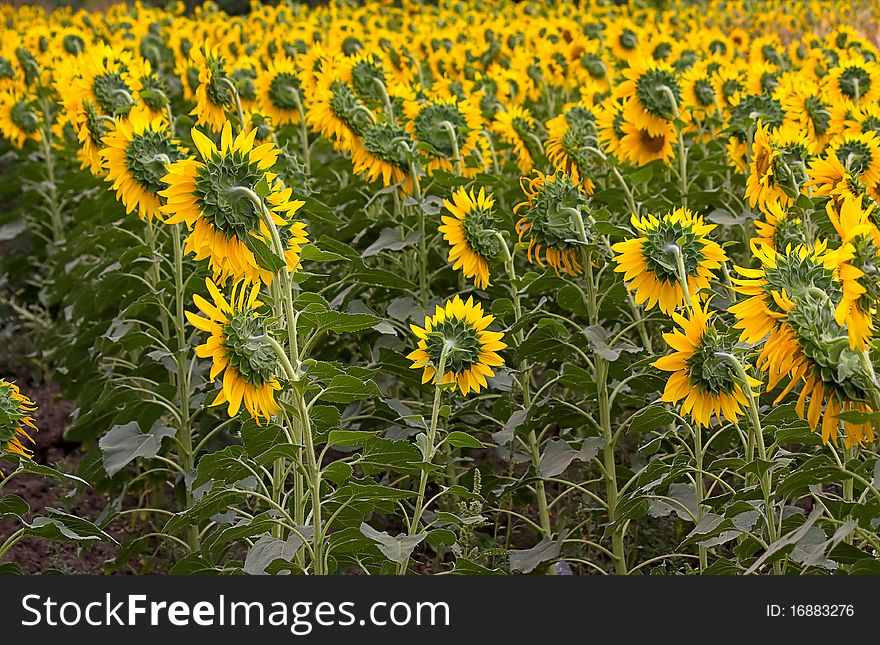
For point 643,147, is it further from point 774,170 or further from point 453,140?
point 774,170

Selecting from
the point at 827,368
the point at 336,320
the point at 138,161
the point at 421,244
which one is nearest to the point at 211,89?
the point at 138,161

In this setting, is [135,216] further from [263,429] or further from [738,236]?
[738,236]

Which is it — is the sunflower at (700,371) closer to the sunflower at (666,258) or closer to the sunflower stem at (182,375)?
the sunflower at (666,258)

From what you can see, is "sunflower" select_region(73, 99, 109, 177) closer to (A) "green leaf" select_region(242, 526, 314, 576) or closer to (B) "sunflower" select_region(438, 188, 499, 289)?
(B) "sunflower" select_region(438, 188, 499, 289)

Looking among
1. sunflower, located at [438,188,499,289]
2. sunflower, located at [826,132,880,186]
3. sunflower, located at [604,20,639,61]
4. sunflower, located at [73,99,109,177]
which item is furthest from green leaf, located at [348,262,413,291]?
sunflower, located at [604,20,639,61]

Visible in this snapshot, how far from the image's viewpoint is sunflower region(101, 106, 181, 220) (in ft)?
10.2

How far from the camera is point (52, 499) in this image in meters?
4.44

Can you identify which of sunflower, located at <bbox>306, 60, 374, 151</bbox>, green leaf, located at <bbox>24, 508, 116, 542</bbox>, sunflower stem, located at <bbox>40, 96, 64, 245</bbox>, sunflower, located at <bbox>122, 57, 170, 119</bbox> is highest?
sunflower stem, located at <bbox>40, 96, 64, 245</bbox>

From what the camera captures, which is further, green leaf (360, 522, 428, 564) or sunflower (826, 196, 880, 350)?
green leaf (360, 522, 428, 564)

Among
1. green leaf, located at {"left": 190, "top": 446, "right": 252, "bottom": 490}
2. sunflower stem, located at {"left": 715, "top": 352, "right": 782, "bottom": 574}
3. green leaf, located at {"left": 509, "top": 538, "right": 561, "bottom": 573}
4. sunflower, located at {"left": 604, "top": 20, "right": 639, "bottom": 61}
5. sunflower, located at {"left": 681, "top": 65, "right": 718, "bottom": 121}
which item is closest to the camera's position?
sunflower stem, located at {"left": 715, "top": 352, "right": 782, "bottom": 574}

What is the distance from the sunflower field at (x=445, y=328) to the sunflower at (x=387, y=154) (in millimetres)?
12

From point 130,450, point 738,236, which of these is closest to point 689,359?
point 130,450

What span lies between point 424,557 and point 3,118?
2843mm

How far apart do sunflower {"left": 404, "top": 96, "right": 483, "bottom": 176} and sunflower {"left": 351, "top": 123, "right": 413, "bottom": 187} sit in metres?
0.10
